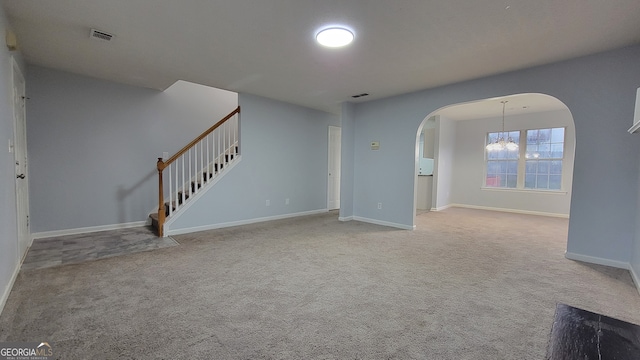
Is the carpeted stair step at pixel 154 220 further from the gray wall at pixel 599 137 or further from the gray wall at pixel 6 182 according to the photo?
the gray wall at pixel 599 137

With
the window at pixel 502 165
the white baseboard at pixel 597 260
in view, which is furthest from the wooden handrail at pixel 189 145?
the window at pixel 502 165

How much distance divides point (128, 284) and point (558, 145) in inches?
345

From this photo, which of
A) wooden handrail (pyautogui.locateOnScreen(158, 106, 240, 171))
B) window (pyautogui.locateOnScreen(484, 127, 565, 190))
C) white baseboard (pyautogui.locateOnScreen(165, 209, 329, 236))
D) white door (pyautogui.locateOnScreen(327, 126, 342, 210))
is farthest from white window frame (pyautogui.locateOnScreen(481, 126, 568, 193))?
wooden handrail (pyautogui.locateOnScreen(158, 106, 240, 171))

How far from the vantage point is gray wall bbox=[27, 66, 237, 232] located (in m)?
3.94

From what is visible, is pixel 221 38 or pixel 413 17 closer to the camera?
pixel 413 17

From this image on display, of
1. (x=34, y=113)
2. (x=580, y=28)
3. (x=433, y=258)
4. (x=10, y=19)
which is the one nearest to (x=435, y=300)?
(x=433, y=258)

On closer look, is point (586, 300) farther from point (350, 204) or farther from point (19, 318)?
point (19, 318)

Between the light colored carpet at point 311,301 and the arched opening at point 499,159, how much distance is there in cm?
331

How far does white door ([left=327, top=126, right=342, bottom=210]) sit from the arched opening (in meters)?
1.98

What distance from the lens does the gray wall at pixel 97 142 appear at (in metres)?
3.94

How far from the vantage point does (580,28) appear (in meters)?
2.52

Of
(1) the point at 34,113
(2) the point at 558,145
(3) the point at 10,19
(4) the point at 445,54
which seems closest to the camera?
(3) the point at 10,19

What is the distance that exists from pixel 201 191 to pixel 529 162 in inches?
307

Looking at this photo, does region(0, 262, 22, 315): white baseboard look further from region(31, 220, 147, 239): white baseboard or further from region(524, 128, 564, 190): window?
region(524, 128, 564, 190): window
